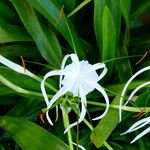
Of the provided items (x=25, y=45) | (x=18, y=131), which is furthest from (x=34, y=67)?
(x=18, y=131)

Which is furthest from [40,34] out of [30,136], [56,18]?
[30,136]

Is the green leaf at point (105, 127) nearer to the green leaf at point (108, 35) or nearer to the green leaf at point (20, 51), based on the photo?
the green leaf at point (108, 35)

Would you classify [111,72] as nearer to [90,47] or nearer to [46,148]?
[90,47]

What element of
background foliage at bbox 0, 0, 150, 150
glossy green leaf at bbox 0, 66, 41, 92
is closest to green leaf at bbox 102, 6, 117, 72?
background foliage at bbox 0, 0, 150, 150

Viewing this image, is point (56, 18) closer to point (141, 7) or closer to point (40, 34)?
point (40, 34)

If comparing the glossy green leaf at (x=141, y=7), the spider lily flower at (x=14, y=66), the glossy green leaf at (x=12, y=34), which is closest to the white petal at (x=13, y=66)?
the spider lily flower at (x=14, y=66)

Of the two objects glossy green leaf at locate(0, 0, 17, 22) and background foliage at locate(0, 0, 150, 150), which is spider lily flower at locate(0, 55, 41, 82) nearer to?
background foliage at locate(0, 0, 150, 150)
